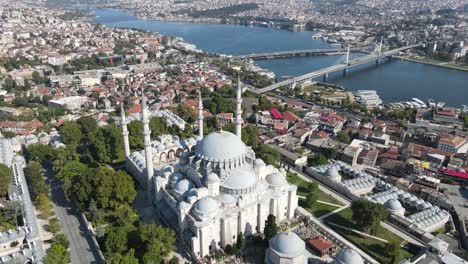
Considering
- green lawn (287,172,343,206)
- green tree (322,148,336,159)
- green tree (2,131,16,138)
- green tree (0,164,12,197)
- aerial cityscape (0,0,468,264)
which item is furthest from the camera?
green tree (2,131,16,138)

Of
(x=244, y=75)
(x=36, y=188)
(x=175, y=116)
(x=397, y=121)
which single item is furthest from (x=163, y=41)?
(x=36, y=188)

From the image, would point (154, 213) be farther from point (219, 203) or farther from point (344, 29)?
point (344, 29)

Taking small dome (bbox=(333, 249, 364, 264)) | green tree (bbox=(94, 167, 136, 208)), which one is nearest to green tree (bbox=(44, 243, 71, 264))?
green tree (bbox=(94, 167, 136, 208))

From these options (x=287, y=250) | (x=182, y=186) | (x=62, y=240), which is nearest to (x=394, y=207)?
(x=287, y=250)

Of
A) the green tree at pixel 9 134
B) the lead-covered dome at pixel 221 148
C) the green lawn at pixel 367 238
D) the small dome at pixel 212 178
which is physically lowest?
the green lawn at pixel 367 238

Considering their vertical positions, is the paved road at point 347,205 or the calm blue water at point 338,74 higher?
the calm blue water at point 338,74

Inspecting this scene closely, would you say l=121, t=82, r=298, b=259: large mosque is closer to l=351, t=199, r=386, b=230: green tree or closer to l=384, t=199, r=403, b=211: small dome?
l=351, t=199, r=386, b=230: green tree

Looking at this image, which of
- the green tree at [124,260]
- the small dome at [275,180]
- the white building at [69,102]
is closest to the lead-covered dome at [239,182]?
the small dome at [275,180]

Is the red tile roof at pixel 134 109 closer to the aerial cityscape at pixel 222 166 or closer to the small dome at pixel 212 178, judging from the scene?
the aerial cityscape at pixel 222 166
